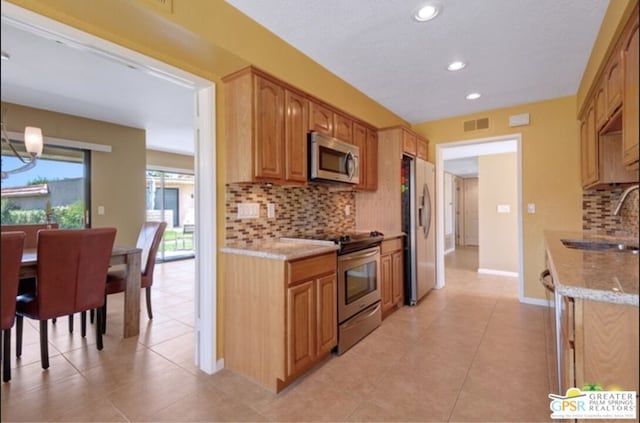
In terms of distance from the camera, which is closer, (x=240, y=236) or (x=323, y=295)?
(x=323, y=295)

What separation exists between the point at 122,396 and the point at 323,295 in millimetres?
1432

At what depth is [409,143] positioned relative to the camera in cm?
381

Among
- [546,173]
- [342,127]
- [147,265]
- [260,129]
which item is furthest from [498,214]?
[147,265]

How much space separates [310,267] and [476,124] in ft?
11.2

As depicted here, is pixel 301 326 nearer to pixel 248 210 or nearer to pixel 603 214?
pixel 248 210

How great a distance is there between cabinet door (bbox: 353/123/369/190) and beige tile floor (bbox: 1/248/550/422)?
153cm

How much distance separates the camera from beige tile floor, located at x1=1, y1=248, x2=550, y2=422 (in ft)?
→ 5.79

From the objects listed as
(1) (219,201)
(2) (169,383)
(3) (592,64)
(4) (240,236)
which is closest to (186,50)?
(1) (219,201)

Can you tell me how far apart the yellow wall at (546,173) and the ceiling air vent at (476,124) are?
0.18m

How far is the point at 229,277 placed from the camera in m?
2.24

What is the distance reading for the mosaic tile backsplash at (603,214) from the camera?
3.07 m

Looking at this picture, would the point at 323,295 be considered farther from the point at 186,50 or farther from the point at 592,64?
the point at 592,64

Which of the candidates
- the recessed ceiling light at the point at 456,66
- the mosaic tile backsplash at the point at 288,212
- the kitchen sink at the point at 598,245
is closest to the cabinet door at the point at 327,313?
the mosaic tile backsplash at the point at 288,212

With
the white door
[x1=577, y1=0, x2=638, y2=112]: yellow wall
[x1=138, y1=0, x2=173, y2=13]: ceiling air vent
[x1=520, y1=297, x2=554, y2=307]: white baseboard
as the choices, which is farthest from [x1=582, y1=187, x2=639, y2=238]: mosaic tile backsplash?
the white door
